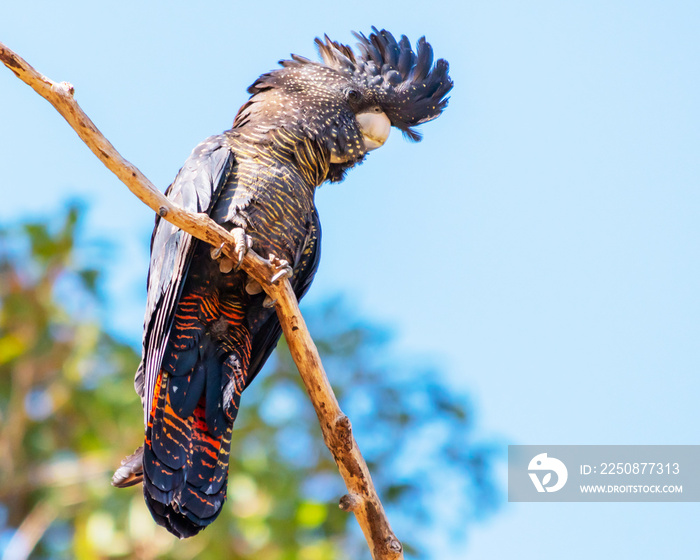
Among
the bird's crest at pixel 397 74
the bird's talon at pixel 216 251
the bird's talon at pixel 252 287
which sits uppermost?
the bird's crest at pixel 397 74

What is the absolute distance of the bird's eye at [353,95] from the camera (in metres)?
4.05

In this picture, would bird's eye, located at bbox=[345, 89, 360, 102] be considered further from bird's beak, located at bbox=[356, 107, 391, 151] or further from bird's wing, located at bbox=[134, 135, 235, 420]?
bird's wing, located at bbox=[134, 135, 235, 420]

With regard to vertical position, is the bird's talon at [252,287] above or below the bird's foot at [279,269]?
above

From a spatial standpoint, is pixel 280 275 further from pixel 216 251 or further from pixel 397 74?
pixel 397 74

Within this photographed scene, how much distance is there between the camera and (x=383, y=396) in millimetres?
8281

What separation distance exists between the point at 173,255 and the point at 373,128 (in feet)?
4.28

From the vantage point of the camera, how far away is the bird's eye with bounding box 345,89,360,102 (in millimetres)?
4051

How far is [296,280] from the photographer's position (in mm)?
3988

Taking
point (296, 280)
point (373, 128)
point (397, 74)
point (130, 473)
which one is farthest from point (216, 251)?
point (397, 74)

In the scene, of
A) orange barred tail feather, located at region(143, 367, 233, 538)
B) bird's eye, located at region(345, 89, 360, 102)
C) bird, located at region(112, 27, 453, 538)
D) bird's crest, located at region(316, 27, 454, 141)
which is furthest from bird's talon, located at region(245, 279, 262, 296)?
bird's crest, located at region(316, 27, 454, 141)

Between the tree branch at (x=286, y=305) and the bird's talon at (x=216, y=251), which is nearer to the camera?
the tree branch at (x=286, y=305)

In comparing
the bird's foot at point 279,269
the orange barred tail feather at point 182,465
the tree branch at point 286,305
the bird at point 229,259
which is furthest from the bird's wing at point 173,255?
the bird's foot at point 279,269

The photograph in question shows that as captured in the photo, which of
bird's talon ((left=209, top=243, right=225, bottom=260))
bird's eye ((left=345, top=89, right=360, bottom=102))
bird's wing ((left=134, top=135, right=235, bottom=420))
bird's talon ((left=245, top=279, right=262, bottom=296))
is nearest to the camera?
bird's talon ((left=209, top=243, right=225, bottom=260))

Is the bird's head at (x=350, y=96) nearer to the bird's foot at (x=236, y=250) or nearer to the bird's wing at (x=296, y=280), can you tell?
the bird's wing at (x=296, y=280)
